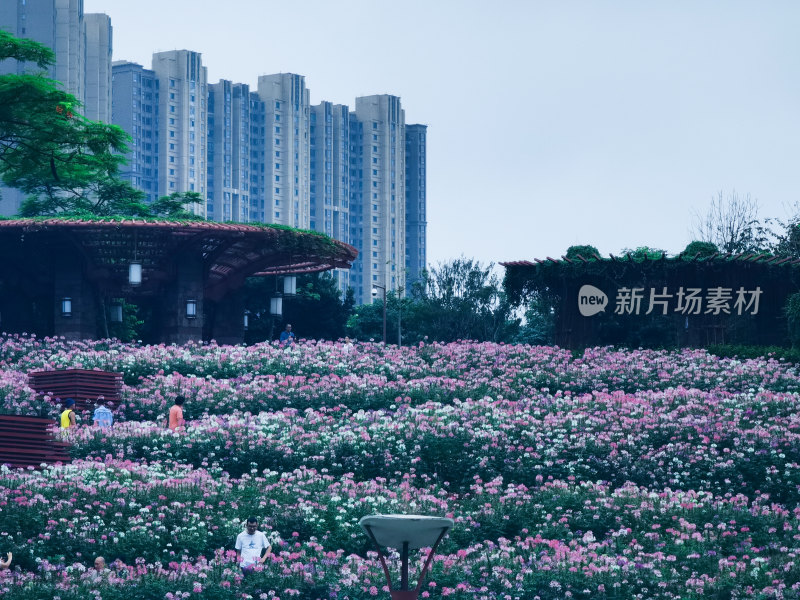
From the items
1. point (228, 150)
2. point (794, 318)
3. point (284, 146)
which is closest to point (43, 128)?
point (794, 318)

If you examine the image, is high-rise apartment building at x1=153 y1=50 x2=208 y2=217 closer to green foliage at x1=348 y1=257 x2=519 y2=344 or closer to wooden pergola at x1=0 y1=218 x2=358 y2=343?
green foliage at x1=348 y1=257 x2=519 y2=344

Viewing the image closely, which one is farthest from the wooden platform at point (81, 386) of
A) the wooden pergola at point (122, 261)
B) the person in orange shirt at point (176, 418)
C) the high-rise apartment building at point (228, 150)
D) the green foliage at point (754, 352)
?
the high-rise apartment building at point (228, 150)

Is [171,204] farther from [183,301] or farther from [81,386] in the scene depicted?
[81,386]

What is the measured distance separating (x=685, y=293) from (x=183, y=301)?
624 inches

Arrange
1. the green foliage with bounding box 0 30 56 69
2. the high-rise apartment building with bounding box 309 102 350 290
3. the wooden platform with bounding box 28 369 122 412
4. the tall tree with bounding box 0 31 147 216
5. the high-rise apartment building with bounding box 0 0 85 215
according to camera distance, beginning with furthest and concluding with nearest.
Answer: the high-rise apartment building with bounding box 309 102 350 290, the high-rise apartment building with bounding box 0 0 85 215, the wooden platform with bounding box 28 369 122 412, the green foliage with bounding box 0 30 56 69, the tall tree with bounding box 0 31 147 216

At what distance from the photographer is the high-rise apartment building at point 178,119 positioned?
551ft

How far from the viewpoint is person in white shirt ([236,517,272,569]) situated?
16308mm

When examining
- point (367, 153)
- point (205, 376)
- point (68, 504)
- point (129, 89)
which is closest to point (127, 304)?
point (205, 376)

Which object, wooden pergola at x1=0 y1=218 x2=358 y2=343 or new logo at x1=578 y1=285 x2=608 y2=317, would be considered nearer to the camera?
new logo at x1=578 y1=285 x2=608 y2=317

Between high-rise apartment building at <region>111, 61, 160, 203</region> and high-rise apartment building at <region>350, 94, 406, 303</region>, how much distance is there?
34179 mm

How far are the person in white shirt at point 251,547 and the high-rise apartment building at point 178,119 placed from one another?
6045 inches

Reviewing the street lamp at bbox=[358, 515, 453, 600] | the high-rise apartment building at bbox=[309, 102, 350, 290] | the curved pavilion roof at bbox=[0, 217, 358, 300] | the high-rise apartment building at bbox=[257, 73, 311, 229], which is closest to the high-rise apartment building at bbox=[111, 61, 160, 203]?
Answer: the high-rise apartment building at bbox=[257, 73, 311, 229]

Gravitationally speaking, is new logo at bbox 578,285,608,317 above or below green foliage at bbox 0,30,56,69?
below

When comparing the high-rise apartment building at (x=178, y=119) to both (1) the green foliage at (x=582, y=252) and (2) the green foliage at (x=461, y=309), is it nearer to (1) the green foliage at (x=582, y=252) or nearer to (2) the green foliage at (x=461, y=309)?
(2) the green foliage at (x=461, y=309)
